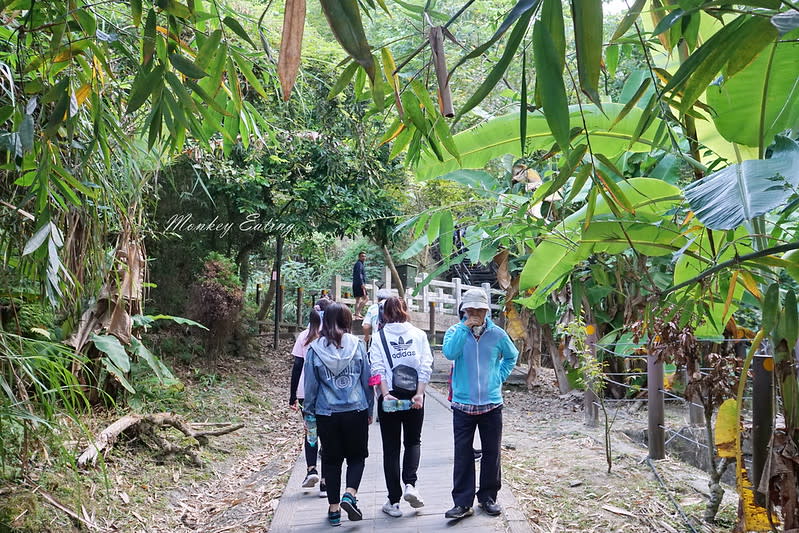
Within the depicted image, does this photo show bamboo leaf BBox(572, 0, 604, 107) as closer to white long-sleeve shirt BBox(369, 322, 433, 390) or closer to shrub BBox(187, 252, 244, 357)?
white long-sleeve shirt BBox(369, 322, 433, 390)

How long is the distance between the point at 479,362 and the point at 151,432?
3673 mm

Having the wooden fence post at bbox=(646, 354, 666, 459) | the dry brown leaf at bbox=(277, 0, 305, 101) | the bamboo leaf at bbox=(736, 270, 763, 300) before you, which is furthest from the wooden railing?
the dry brown leaf at bbox=(277, 0, 305, 101)

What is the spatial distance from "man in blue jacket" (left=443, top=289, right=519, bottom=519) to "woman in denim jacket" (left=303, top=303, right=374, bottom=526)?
71 centimetres

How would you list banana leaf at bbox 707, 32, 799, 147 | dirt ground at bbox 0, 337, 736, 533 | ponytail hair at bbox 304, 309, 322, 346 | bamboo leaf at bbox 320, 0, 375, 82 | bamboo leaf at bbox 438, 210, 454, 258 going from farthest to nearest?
1. ponytail hair at bbox 304, 309, 322, 346
2. dirt ground at bbox 0, 337, 736, 533
3. bamboo leaf at bbox 438, 210, 454, 258
4. banana leaf at bbox 707, 32, 799, 147
5. bamboo leaf at bbox 320, 0, 375, 82

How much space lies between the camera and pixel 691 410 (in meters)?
7.40

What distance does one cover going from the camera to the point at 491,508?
5.14 metres

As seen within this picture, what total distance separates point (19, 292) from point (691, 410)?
→ 6.56 meters

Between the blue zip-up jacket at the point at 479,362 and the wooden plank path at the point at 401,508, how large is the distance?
0.88 metres

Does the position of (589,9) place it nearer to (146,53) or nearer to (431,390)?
(146,53)

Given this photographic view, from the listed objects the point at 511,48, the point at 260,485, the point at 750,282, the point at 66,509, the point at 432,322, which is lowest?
the point at 260,485

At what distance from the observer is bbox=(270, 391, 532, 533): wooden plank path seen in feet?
16.4

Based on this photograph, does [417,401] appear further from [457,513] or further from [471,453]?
[457,513]

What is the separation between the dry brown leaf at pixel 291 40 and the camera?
136 centimetres

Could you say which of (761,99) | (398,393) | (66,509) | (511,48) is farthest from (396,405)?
(511,48)
